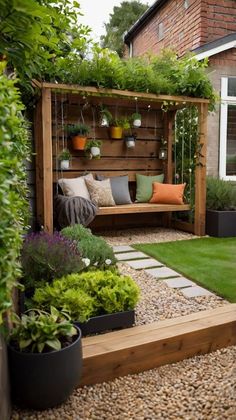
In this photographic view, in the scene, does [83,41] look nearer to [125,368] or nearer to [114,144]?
[114,144]

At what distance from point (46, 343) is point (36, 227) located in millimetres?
3113

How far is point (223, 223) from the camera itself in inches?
195

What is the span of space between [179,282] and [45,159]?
213 centimetres

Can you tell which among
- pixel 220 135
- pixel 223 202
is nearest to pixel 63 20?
pixel 223 202

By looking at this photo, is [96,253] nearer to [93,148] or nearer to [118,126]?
[93,148]

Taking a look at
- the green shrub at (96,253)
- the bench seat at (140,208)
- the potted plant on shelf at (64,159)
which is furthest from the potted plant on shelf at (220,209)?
the green shrub at (96,253)

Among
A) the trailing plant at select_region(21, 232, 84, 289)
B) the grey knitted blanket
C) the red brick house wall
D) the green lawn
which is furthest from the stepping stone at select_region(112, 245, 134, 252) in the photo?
the red brick house wall

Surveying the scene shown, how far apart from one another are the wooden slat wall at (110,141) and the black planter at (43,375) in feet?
12.5

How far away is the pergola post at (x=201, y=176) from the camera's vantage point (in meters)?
5.01

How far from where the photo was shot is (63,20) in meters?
2.54

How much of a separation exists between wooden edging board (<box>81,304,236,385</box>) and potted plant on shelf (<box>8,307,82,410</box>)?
8.8 inches

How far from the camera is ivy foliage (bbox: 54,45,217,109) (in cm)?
417

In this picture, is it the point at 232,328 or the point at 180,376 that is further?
the point at 232,328

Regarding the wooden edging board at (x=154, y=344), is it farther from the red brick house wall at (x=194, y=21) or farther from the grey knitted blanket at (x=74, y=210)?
the red brick house wall at (x=194, y=21)
